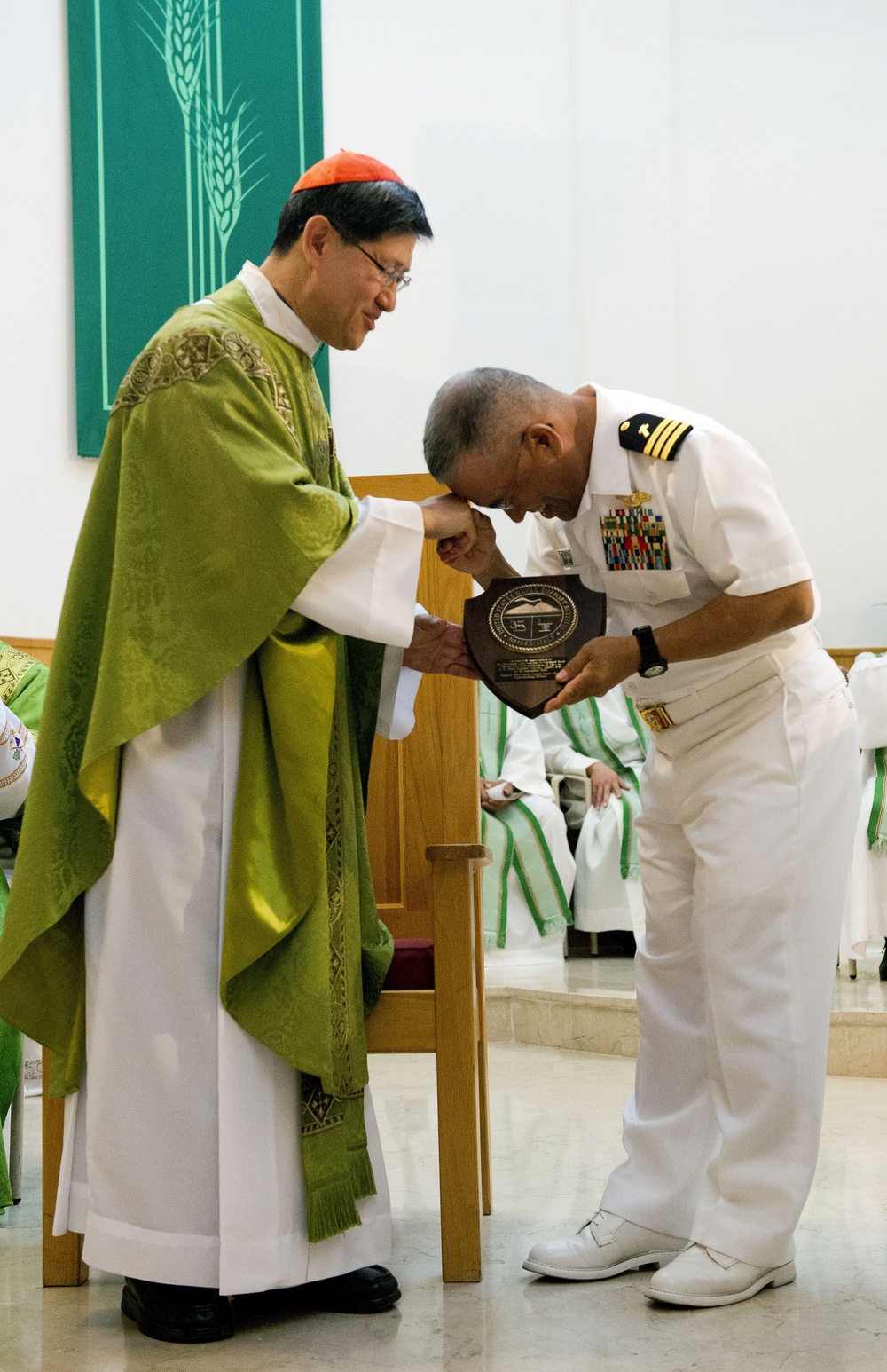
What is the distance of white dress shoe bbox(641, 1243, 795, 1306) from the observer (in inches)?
93.2

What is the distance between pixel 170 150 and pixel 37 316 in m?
1.03

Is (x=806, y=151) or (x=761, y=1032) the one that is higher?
(x=806, y=151)

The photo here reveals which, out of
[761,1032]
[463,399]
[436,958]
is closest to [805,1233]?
[761,1032]

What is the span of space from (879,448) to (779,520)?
5.44 meters

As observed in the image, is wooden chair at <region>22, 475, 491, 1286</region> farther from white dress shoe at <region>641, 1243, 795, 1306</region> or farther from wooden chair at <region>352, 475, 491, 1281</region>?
white dress shoe at <region>641, 1243, 795, 1306</region>

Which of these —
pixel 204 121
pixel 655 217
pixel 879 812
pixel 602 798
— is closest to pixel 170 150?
pixel 204 121

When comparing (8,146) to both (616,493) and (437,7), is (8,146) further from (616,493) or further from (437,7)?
(616,493)

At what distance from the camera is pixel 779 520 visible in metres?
2.40

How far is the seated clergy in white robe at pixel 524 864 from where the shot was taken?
5.78 meters

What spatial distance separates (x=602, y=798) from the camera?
6.03 meters

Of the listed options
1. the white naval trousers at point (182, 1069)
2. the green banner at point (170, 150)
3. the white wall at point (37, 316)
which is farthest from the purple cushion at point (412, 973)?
the green banner at point (170, 150)

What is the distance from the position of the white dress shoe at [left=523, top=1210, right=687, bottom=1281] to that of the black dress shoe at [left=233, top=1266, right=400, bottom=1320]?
0.96 feet

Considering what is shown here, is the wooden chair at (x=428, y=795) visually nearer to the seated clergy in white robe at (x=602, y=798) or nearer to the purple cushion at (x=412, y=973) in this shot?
the purple cushion at (x=412, y=973)

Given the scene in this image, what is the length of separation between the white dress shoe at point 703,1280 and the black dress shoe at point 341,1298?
0.45 meters
